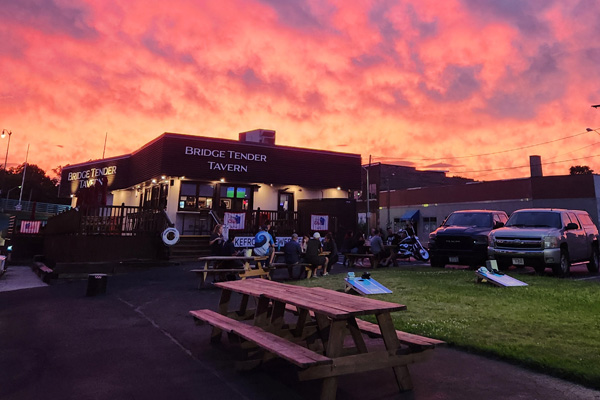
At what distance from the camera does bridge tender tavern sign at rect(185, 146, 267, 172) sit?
2447 centimetres

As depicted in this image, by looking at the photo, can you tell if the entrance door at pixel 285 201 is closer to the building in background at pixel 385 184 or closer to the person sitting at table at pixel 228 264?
the person sitting at table at pixel 228 264

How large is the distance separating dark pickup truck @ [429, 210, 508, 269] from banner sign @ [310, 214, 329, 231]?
8.21m

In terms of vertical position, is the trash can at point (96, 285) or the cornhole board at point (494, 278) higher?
the cornhole board at point (494, 278)

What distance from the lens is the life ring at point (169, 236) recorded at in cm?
1717

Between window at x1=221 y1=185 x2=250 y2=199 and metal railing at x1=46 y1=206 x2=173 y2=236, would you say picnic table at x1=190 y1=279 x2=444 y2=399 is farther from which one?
window at x1=221 y1=185 x2=250 y2=199

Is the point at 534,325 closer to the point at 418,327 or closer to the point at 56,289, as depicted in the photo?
the point at 418,327

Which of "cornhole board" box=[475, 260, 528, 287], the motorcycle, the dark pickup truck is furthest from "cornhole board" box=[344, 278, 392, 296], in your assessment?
the motorcycle

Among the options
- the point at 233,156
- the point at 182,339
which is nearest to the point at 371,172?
the point at 233,156

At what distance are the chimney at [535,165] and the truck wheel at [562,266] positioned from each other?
3455 centimetres

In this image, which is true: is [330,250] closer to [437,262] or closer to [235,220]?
[437,262]

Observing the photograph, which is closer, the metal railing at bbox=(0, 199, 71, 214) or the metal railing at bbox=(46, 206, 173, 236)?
the metal railing at bbox=(46, 206, 173, 236)

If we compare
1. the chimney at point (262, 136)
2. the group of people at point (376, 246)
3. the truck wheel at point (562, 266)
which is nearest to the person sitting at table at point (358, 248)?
the group of people at point (376, 246)

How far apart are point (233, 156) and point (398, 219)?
3007cm

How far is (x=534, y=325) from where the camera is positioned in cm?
616
